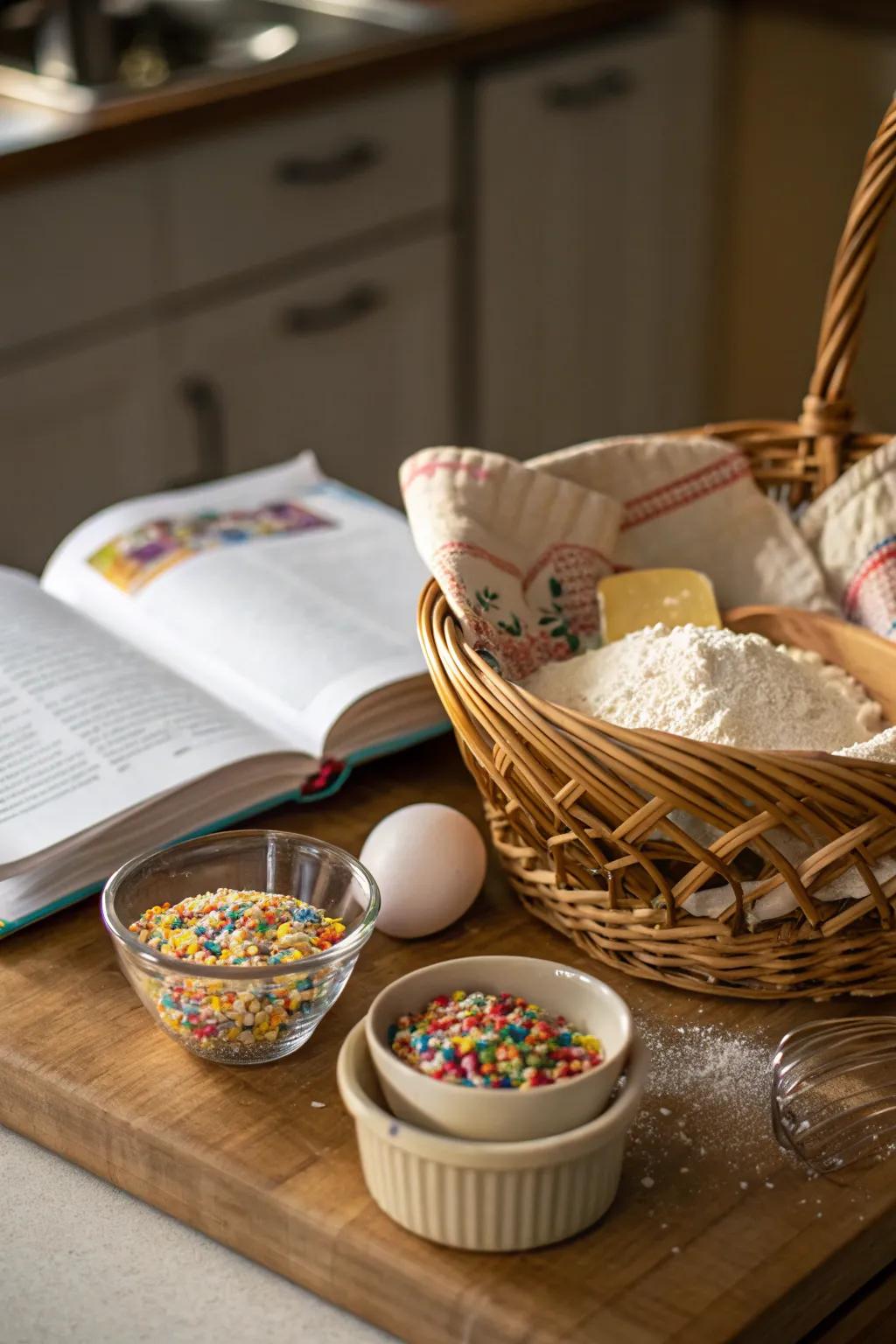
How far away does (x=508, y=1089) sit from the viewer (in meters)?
0.65

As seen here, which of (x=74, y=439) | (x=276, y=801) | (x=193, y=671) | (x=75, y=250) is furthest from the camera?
(x=74, y=439)

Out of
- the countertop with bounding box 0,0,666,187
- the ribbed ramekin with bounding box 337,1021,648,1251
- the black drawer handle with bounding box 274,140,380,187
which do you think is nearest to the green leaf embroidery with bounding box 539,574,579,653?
the ribbed ramekin with bounding box 337,1021,648,1251

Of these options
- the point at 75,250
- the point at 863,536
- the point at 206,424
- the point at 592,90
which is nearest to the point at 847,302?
the point at 863,536

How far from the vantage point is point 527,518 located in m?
1.01

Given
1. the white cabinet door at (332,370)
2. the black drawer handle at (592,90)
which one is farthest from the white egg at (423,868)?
the black drawer handle at (592,90)

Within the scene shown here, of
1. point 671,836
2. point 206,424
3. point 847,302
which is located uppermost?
point 847,302

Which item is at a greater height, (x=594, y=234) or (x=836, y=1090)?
(x=836, y=1090)

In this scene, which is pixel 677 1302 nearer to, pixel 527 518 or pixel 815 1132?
pixel 815 1132

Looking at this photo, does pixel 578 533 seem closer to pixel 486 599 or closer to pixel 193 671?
pixel 486 599

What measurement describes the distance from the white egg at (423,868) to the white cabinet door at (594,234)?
1.56 meters

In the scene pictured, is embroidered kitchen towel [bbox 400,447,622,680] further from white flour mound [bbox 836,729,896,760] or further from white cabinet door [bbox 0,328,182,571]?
white cabinet door [bbox 0,328,182,571]

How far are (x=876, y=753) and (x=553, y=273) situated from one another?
5.78 feet

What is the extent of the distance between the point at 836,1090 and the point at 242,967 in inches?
11.3

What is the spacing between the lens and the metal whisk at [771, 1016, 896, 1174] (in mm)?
727
